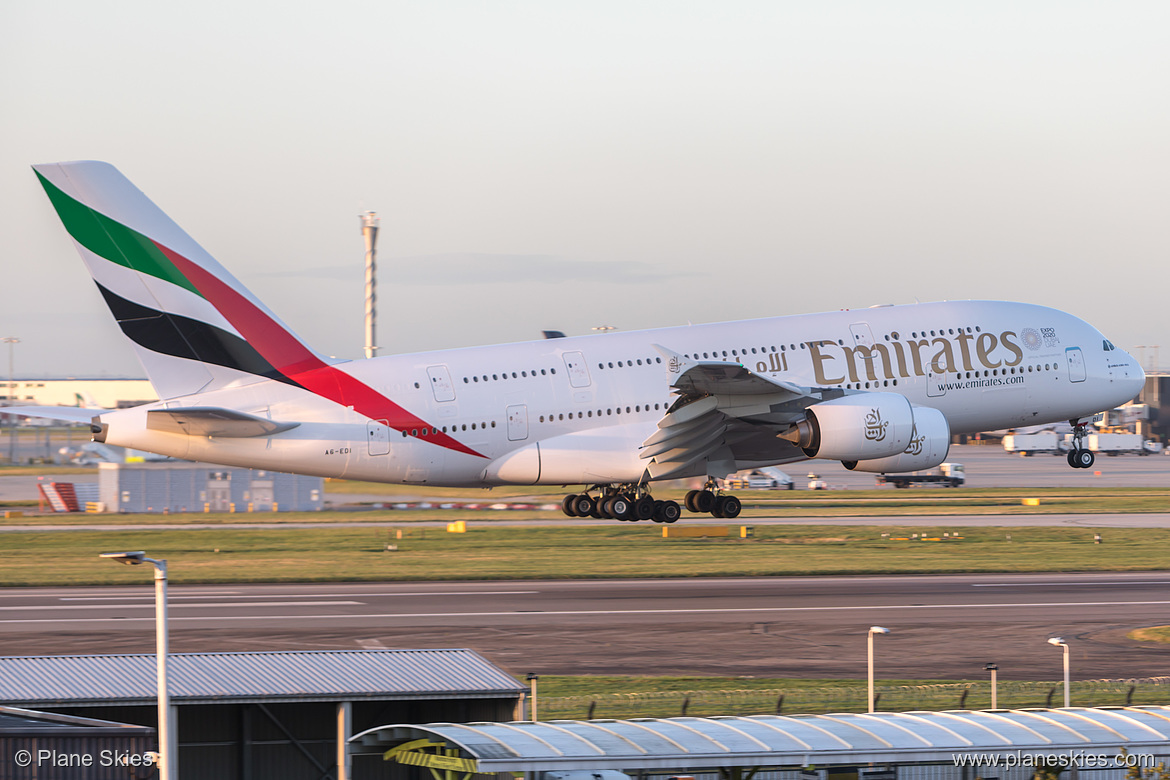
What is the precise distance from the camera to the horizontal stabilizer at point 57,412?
39.8 m

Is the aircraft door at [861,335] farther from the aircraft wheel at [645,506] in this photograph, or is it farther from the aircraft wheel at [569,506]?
the aircraft wheel at [569,506]

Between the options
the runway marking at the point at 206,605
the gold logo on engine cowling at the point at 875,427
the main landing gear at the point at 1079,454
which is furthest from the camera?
the main landing gear at the point at 1079,454

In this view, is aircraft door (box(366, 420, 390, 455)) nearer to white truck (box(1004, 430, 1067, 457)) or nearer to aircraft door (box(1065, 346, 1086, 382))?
aircraft door (box(1065, 346, 1086, 382))

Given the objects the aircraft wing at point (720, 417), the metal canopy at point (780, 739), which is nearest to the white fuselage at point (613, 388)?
the aircraft wing at point (720, 417)

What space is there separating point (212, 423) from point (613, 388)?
13.3 metres

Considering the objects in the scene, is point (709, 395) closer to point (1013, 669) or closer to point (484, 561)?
point (1013, 669)

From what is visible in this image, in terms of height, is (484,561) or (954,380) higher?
(954,380)

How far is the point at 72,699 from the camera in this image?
21.7m

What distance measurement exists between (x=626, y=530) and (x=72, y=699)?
48.6 m

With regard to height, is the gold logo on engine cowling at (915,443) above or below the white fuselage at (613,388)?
below

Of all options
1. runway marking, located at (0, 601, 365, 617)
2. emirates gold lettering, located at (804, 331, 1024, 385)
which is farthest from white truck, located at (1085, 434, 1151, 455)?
runway marking, located at (0, 601, 365, 617)

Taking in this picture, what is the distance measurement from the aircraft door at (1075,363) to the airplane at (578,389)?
0.08 m

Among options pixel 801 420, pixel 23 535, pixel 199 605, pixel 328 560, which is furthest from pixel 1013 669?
pixel 23 535

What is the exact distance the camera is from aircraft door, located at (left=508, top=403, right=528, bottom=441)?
142 feet
